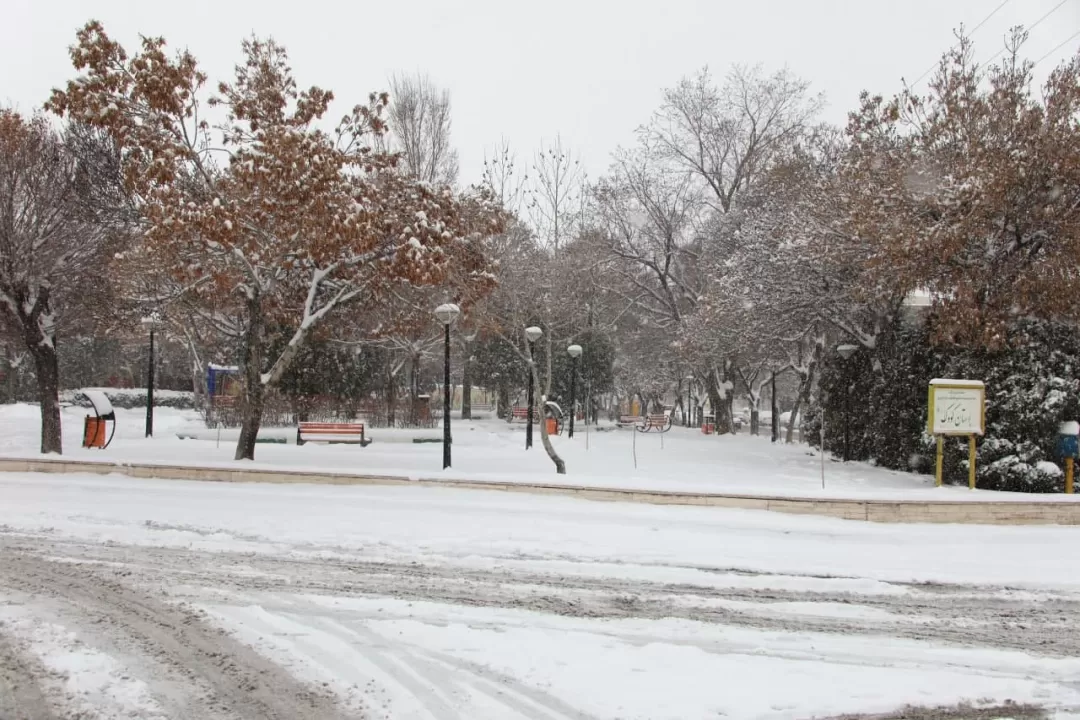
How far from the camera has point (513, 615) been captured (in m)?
5.91

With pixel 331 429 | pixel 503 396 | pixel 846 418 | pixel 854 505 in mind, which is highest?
pixel 503 396

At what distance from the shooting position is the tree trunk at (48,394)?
52.8ft

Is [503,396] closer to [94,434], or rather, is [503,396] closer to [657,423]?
[657,423]

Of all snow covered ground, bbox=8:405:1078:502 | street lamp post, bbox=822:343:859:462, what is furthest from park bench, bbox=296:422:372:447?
street lamp post, bbox=822:343:859:462

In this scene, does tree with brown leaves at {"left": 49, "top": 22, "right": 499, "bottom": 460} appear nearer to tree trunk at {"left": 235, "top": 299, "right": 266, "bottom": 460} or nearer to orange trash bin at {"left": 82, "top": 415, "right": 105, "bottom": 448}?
tree trunk at {"left": 235, "top": 299, "right": 266, "bottom": 460}

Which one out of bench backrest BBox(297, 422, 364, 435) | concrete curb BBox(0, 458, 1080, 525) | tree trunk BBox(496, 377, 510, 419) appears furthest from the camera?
Result: tree trunk BBox(496, 377, 510, 419)

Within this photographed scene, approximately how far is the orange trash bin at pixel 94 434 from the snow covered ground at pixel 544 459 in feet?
0.93

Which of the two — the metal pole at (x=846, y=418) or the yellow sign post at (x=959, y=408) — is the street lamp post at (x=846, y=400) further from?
the yellow sign post at (x=959, y=408)

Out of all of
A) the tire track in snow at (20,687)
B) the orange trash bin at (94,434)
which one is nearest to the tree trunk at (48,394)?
the orange trash bin at (94,434)

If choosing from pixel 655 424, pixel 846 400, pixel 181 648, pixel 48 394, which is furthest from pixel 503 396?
pixel 181 648

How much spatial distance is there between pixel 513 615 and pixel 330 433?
15.9m

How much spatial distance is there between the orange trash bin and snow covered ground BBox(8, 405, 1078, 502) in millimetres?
283

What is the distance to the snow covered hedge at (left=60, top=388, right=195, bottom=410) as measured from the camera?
32.9 meters

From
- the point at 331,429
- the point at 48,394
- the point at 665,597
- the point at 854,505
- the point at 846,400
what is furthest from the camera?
the point at 331,429
